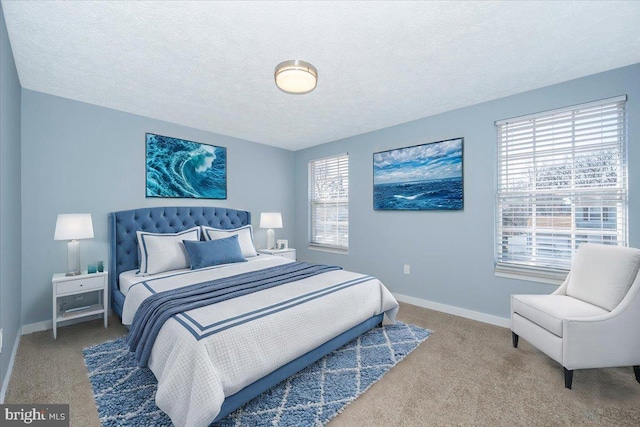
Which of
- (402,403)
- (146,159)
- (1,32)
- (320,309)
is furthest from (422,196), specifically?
(1,32)

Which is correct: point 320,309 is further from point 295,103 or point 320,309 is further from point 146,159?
point 146,159

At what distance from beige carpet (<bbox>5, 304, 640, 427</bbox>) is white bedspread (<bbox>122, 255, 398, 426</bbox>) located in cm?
51

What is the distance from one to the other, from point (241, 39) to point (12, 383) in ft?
9.68

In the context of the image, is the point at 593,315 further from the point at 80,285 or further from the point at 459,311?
the point at 80,285

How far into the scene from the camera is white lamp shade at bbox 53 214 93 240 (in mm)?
2643

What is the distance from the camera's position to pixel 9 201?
2.13m

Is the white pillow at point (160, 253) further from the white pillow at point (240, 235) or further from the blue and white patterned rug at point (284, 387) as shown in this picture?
the blue and white patterned rug at point (284, 387)

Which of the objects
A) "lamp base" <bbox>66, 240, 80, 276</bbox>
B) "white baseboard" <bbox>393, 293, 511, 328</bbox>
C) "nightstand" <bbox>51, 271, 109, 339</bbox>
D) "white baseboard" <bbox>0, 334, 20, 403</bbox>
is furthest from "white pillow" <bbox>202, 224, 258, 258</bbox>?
"white baseboard" <bbox>393, 293, 511, 328</bbox>

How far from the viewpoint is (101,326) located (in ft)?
9.79

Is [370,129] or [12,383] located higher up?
[370,129]

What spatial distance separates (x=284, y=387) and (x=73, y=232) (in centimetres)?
248

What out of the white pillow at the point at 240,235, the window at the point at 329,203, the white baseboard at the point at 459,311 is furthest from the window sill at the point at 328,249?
the white pillow at the point at 240,235

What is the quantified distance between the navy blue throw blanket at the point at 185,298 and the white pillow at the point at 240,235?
1.05 m

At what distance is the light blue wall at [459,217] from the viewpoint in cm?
252
